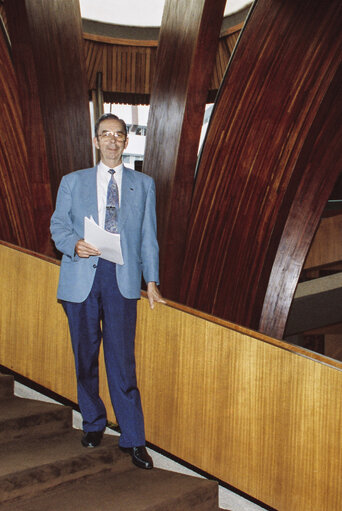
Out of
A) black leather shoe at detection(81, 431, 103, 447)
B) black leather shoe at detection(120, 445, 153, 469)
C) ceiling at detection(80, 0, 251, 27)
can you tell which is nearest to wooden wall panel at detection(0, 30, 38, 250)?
black leather shoe at detection(81, 431, 103, 447)

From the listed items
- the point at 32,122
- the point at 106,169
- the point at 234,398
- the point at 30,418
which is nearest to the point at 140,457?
the point at 234,398

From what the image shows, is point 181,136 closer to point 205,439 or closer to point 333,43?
point 333,43

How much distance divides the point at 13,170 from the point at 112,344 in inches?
140

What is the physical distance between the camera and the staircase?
2301 mm

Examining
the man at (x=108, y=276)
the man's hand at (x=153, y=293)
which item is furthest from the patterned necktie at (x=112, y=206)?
the man's hand at (x=153, y=293)

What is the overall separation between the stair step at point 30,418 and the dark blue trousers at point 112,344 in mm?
461

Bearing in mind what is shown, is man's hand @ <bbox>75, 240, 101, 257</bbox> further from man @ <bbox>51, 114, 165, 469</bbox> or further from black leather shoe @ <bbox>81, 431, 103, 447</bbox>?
black leather shoe @ <bbox>81, 431, 103, 447</bbox>

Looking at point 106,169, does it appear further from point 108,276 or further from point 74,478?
point 74,478

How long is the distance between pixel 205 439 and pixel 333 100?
10.6ft

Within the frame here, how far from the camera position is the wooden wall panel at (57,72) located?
5129mm

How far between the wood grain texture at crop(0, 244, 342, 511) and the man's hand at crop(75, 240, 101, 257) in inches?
22.5

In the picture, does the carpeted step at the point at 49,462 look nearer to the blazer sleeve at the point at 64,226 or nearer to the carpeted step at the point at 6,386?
the carpeted step at the point at 6,386

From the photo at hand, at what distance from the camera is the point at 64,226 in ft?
9.00

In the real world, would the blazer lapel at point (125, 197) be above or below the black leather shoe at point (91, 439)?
above
